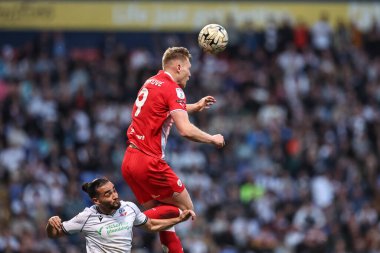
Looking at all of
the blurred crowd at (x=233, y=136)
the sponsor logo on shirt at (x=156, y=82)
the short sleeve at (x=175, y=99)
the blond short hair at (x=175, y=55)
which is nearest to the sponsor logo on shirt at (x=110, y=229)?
the short sleeve at (x=175, y=99)

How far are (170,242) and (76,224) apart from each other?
50.5 inches

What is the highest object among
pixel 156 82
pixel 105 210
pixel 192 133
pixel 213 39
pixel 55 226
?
pixel 213 39

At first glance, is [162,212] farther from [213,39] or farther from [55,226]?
[213,39]

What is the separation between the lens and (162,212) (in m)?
11.2

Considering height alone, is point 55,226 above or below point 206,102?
below

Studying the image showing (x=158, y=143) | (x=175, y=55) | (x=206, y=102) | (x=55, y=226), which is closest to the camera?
(x=55, y=226)

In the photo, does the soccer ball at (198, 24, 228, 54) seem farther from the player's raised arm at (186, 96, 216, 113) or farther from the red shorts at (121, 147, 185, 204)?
the red shorts at (121, 147, 185, 204)

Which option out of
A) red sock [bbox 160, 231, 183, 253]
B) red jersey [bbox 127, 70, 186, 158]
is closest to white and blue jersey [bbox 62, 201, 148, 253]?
red sock [bbox 160, 231, 183, 253]

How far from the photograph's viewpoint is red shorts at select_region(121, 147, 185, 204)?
11.1 metres

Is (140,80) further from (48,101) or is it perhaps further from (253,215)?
(253,215)

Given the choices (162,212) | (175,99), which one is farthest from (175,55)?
(162,212)

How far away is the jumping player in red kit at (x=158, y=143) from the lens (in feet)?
36.4

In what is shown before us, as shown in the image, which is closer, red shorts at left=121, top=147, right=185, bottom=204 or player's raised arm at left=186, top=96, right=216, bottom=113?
red shorts at left=121, top=147, right=185, bottom=204

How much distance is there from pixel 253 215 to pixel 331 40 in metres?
7.43
